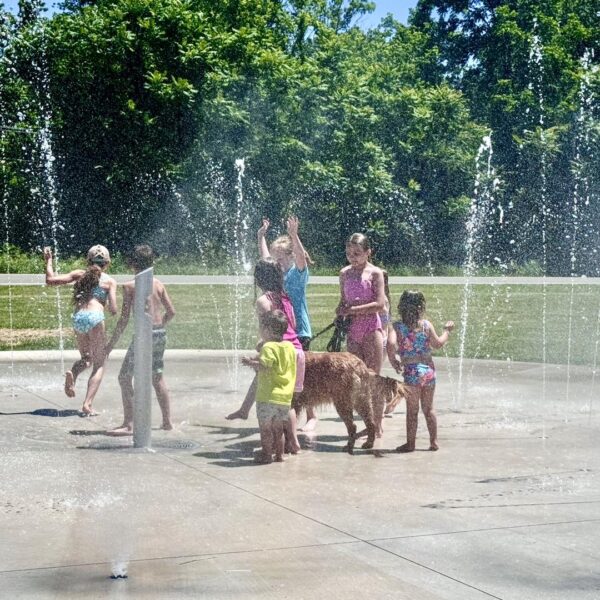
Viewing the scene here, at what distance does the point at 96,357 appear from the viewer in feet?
29.7

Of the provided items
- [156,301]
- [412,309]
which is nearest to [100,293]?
[156,301]

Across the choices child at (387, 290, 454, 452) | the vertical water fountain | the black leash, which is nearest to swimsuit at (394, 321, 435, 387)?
child at (387, 290, 454, 452)

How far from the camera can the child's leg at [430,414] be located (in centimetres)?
748

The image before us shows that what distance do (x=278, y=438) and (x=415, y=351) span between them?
3.97ft

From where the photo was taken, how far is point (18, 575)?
4566mm

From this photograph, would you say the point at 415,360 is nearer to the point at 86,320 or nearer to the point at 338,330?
the point at 338,330

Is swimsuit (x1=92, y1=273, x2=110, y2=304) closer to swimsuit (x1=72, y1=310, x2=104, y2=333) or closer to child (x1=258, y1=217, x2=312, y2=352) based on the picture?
swimsuit (x1=72, y1=310, x2=104, y2=333)

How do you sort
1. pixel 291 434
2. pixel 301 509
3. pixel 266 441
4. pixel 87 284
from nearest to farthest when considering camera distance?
pixel 301 509, pixel 266 441, pixel 291 434, pixel 87 284

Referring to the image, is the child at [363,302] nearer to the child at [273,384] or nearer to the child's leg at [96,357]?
the child at [273,384]

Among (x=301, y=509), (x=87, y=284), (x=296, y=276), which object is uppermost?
(x=296, y=276)

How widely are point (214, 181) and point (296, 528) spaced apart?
3158 cm

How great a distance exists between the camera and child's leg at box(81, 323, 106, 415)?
8.91m

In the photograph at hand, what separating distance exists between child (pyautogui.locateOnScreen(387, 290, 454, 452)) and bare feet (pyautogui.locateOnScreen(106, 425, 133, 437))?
2.04 m

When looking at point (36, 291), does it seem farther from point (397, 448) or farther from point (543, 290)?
point (397, 448)
